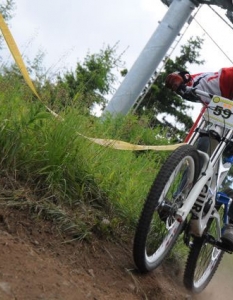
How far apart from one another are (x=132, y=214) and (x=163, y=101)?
64.9ft

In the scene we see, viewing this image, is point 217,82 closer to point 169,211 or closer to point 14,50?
point 169,211

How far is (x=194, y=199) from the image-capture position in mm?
3150

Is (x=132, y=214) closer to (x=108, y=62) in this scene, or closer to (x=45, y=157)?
(x=45, y=157)

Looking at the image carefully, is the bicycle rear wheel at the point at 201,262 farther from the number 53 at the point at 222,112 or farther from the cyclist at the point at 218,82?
the number 53 at the point at 222,112

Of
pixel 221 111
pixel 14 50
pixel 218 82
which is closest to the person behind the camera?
pixel 221 111

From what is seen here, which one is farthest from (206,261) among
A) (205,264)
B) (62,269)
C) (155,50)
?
(155,50)

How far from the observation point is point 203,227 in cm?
352

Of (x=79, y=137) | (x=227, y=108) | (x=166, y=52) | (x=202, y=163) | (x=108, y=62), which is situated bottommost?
(x=79, y=137)

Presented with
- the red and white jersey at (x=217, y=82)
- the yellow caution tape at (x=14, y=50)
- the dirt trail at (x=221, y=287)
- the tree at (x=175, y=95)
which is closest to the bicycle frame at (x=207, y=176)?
the red and white jersey at (x=217, y=82)

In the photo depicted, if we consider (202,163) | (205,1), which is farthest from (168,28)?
(202,163)

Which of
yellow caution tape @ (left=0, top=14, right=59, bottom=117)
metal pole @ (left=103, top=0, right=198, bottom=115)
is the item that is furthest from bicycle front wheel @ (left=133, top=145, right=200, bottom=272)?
metal pole @ (left=103, top=0, right=198, bottom=115)

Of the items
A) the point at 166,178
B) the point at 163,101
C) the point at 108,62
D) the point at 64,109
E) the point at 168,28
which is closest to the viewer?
the point at 166,178

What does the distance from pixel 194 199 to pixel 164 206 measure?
0.23 m

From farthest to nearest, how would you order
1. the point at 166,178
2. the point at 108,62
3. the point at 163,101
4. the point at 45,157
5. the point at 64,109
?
the point at 163,101
the point at 108,62
the point at 64,109
the point at 45,157
the point at 166,178
